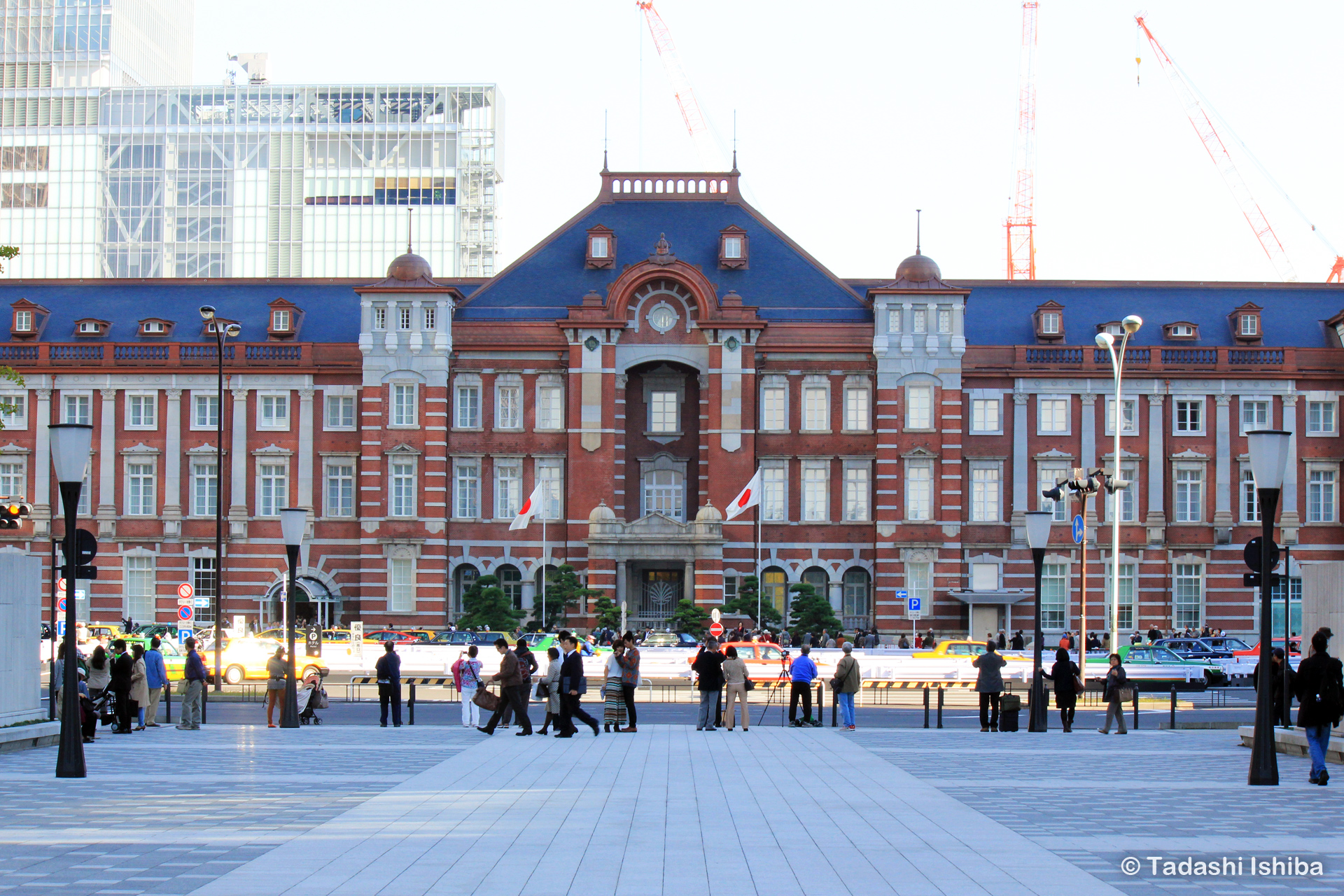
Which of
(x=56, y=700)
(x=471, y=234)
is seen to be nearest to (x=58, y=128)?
(x=471, y=234)

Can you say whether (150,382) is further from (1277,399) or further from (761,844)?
(761,844)

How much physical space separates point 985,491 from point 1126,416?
20.0 feet

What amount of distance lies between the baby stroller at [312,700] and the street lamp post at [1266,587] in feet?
57.2

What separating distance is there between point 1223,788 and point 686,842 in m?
8.07

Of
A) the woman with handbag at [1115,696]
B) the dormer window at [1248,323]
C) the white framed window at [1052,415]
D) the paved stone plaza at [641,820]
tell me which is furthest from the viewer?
the dormer window at [1248,323]

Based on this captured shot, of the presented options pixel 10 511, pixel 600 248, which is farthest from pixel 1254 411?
pixel 10 511

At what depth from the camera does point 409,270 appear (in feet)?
199

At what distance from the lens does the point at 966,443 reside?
201ft

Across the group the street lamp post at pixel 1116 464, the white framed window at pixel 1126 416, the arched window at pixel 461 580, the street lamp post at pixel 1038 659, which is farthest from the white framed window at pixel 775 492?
the street lamp post at pixel 1038 659

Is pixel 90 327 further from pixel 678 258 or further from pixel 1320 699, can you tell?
pixel 1320 699

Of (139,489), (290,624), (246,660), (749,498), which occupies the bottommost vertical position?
(246,660)

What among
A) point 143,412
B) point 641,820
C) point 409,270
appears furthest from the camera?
point 143,412

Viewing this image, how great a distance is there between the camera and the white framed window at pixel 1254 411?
201 ft

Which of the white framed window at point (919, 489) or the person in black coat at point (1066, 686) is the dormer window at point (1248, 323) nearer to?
the white framed window at point (919, 489)
